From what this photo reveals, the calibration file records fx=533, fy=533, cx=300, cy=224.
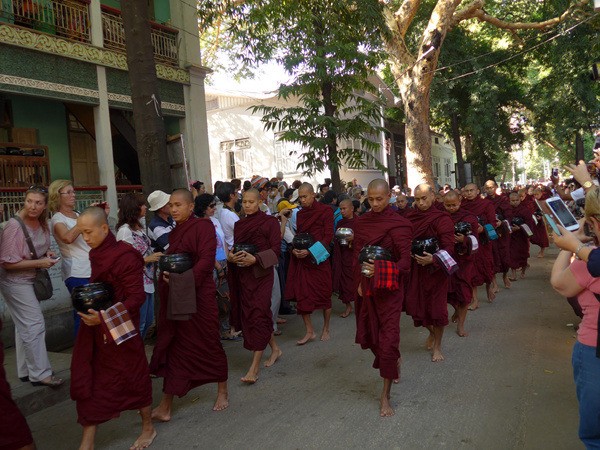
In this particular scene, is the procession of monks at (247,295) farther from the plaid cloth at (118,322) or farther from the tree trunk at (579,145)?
the tree trunk at (579,145)

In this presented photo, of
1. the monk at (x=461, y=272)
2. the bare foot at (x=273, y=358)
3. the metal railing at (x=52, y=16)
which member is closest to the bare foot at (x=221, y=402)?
the bare foot at (x=273, y=358)

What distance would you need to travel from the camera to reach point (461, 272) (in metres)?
6.64

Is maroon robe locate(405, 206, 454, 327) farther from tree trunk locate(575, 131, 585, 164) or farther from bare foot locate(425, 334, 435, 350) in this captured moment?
tree trunk locate(575, 131, 585, 164)

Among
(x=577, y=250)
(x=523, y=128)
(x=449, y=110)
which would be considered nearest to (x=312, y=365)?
(x=577, y=250)

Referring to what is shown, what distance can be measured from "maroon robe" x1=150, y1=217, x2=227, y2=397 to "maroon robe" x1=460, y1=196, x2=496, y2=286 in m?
4.86

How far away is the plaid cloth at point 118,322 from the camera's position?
3.59 m

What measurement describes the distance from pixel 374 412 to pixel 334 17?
8.18 m

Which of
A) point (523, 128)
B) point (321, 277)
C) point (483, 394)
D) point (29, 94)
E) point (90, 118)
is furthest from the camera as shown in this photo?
point (523, 128)

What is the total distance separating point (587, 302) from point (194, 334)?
2967 mm

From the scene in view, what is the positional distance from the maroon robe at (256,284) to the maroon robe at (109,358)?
63.0 inches

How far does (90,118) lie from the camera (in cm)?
1162

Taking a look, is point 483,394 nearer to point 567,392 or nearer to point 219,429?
point 567,392

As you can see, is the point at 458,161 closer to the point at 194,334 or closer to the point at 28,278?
the point at 194,334

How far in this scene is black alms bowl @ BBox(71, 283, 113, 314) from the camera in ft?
11.9
